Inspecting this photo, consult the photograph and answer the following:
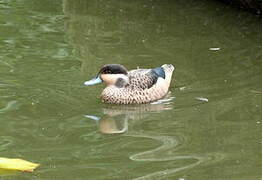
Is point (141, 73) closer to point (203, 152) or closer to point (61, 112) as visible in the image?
point (61, 112)

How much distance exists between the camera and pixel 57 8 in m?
13.2

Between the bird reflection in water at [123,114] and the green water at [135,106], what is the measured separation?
1 cm

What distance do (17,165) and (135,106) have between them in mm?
2482

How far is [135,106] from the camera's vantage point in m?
8.88

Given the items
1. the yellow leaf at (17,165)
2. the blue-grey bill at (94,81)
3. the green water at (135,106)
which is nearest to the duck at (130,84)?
the blue-grey bill at (94,81)

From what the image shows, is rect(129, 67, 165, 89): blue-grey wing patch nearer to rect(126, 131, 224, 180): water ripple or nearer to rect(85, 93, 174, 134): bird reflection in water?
rect(85, 93, 174, 134): bird reflection in water

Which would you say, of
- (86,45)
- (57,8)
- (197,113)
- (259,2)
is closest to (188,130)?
(197,113)

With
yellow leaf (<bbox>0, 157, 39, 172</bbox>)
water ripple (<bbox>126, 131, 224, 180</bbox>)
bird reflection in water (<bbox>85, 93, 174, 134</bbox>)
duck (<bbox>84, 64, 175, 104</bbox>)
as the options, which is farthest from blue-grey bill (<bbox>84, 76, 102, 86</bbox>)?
yellow leaf (<bbox>0, 157, 39, 172</bbox>)

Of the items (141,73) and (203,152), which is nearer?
(203,152)

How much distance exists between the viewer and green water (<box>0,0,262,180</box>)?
6906mm

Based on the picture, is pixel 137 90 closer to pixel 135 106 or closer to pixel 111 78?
pixel 135 106

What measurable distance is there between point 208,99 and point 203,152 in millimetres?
1692

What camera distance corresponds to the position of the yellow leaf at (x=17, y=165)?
659 centimetres

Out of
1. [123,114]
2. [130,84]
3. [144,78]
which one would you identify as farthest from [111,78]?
[123,114]
